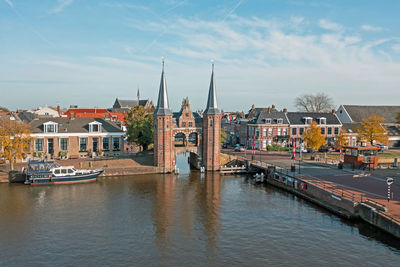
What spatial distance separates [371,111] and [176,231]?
74296 millimetres

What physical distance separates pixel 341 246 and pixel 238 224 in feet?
28.7

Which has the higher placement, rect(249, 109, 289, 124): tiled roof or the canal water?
rect(249, 109, 289, 124): tiled roof

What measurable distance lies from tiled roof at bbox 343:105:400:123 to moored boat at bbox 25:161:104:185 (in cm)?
6687

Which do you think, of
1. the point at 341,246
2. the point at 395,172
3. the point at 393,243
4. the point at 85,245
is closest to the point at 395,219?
the point at 393,243

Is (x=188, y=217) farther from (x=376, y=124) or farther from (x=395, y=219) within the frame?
(x=376, y=124)

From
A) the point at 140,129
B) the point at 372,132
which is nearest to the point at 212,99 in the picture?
the point at 140,129

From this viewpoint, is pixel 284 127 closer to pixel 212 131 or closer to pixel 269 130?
pixel 269 130

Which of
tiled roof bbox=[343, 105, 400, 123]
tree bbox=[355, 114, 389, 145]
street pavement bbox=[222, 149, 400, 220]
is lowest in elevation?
street pavement bbox=[222, 149, 400, 220]

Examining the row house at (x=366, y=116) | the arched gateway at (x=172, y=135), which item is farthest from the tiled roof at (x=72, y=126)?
the row house at (x=366, y=116)

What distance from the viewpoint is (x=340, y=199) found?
107ft

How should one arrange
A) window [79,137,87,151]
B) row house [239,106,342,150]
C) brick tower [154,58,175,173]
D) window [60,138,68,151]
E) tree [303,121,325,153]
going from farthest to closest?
row house [239,106,342,150], tree [303,121,325,153], window [79,137,87,151], window [60,138,68,151], brick tower [154,58,175,173]

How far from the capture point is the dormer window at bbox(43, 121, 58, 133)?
184 ft

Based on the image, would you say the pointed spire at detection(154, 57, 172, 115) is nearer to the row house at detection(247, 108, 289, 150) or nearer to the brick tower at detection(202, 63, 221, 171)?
the brick tower at detection(202, 63, 221, 171)

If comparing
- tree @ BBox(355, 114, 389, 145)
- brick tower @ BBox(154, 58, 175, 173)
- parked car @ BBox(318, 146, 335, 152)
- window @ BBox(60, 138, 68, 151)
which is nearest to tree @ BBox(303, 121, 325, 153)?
parked car @ BBox(318, 146, 335, 152)
